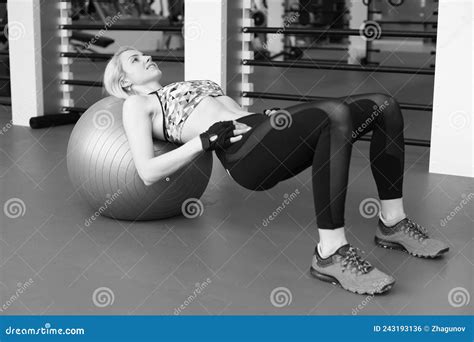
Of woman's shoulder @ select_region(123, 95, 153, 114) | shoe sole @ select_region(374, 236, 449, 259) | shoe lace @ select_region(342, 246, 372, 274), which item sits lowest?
shoe sole @ select_region(374, 236, 449, 259)

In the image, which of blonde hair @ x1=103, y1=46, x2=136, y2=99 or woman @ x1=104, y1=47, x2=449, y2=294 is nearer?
woman @ x1=104, y1=47, x2=449, y2=294

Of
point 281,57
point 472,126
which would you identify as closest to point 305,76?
point 281,57

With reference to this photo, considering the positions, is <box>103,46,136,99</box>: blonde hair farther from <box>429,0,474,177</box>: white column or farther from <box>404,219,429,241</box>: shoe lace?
<box>429,0,474,177</box>: white column

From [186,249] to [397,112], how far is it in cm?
85

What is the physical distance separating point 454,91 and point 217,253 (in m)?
1.74

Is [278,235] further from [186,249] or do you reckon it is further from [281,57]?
[281,57]

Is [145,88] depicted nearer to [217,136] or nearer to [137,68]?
[137,68]

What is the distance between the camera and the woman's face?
2523mm

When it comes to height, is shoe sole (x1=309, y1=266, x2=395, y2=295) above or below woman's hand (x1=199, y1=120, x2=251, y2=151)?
below

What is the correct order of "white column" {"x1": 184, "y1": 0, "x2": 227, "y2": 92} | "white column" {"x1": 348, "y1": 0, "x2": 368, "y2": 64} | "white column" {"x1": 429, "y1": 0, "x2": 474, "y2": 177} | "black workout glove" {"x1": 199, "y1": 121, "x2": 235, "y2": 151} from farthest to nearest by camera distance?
"white column" {"x1": 348, "y1": 0, "x2": 368, "y2": 64}
"white column" {"x1": 184, "y1": 0, "x2": 227, "y2": 92}
"white column" {"x1": 429, "y1": 0, "x2": 474, "y2": 177}
"black workout glove" {"x1": 199, "y1": 121, "x2": 235, "y2": 151}

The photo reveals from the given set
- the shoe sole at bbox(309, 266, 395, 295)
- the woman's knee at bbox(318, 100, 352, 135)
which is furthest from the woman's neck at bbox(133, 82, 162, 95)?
the shoe sole at bbox(309, 266, 395, 295)

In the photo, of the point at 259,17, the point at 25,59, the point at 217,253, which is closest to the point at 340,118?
the point at 217,253

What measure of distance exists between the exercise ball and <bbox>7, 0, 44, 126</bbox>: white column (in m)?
2.37

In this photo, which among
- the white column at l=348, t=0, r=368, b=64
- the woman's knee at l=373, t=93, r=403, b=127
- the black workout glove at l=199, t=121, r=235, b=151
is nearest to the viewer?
the black workout glove at l=199, t=121, r=235, b=151
